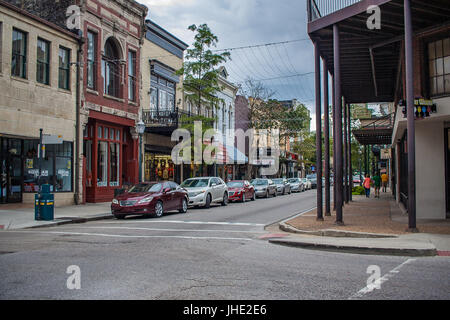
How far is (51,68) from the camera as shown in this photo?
67.8 feet

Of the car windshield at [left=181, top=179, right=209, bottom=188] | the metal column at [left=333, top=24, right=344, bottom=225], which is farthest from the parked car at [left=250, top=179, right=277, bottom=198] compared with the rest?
the metal column at [left=333, top=24, right=344, bottom=225]

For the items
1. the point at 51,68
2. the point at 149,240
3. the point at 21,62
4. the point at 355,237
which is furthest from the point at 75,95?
the point at 355,237

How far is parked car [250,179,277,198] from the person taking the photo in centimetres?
3184

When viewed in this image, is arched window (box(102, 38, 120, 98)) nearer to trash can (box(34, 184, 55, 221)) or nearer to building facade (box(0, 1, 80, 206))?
building facade (box(0, 1, 80, 206))

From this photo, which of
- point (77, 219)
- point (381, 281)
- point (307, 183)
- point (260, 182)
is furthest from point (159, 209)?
point (307, 183)

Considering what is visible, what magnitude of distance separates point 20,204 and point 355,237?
14.6 meters

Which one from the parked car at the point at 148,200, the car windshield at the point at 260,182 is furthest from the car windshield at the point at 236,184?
the parked car at the point at 148,200

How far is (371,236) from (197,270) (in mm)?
5615

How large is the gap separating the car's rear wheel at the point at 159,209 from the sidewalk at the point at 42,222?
2.04 m

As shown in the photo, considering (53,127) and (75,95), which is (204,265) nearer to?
(53,127)

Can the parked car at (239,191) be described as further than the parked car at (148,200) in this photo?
Yes

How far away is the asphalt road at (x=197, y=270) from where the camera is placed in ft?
19.1

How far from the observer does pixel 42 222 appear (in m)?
15.1

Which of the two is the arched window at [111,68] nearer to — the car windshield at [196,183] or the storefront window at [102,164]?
the storefront window at [102,164]
